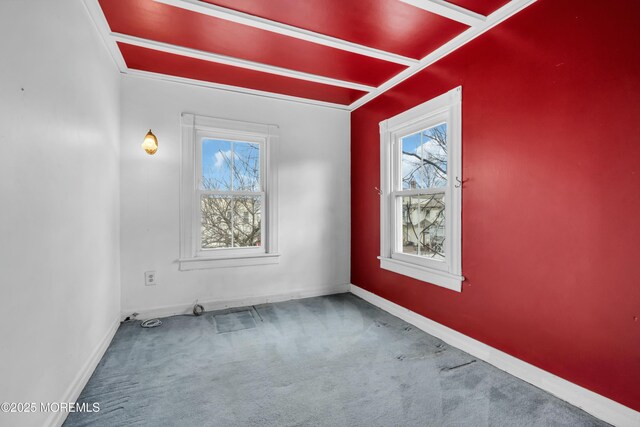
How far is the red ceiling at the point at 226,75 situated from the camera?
2.90 metres

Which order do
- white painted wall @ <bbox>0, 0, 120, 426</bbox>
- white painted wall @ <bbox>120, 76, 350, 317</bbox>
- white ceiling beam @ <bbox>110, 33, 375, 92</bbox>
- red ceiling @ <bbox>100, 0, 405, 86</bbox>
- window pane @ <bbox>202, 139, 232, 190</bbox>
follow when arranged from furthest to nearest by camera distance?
window pane @ <bbox>202, 139, 232, 190</bbox>
white painted wall @ <bbox>120, 76, 350, 317</bbox>
white ceiling beam @ <bbox>110, 33, 375, 92</bbox>
red ceiling @ <bbox>100, 0, 405, 86</bbox>
white painted wall @ <bbox>0, 0, 120, 426</bbox>

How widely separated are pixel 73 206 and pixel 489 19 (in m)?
3.08

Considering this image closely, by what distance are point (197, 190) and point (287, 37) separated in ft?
6.15

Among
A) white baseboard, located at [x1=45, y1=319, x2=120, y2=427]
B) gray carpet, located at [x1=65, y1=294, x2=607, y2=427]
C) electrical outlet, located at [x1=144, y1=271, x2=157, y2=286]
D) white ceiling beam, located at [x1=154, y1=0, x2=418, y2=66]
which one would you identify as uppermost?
white ceiling beam, located at [x1=154, y1=0, x2=418, y2=66]

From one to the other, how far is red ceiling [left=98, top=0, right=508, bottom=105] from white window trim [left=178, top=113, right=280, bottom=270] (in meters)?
0.52

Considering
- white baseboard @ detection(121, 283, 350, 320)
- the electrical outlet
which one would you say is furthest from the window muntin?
the electrical outlet

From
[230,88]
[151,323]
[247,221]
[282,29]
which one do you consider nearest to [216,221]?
[247,221]

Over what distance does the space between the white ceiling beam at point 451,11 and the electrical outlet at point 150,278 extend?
3315 mm

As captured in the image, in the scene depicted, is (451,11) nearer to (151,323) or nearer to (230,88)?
(230,88)

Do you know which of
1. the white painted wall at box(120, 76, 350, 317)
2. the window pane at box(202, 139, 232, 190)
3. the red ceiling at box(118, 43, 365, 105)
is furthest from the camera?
the window pane at box(202, 139, 232, 190)

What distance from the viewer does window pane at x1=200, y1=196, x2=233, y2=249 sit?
359 centimetres

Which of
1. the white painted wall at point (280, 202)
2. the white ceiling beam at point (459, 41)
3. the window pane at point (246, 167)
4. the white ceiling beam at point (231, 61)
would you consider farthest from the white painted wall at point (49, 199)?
the white ceiling beam at point (459, 41)

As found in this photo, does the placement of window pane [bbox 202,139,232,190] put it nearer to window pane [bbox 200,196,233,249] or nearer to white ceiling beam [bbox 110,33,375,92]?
window pane [bbox 200,196,233,249]

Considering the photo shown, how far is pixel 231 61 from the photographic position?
2934 mm
